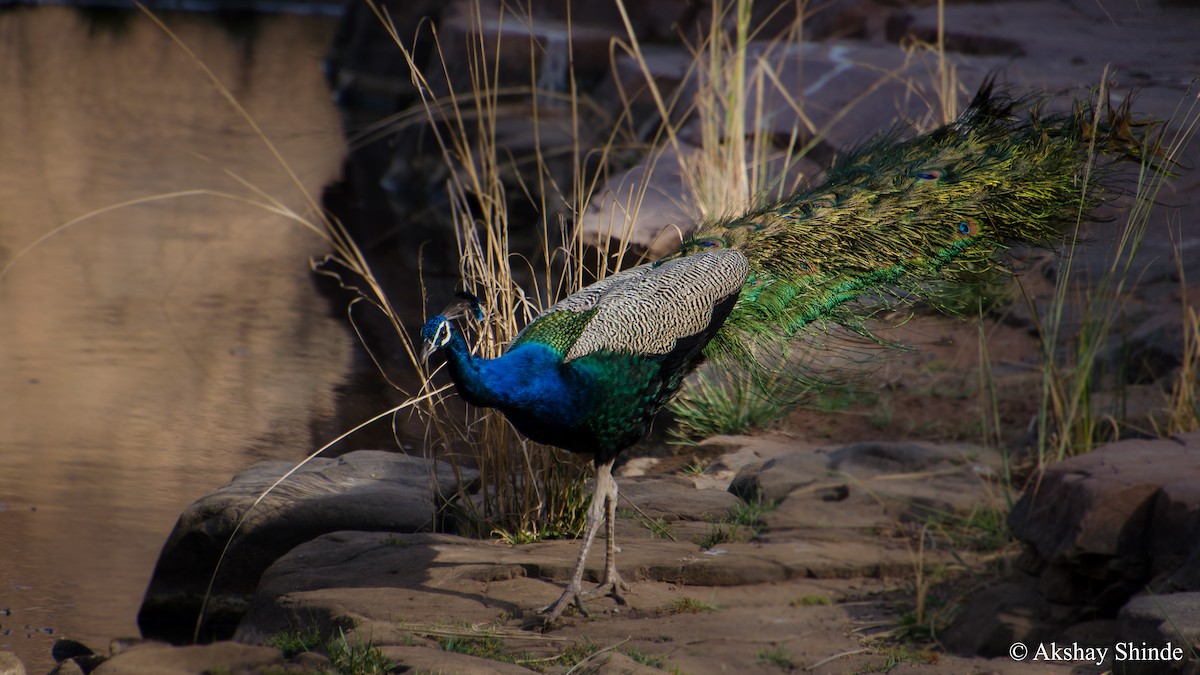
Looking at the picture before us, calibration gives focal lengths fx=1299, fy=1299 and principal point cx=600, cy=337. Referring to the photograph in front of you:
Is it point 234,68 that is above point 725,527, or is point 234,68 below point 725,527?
above

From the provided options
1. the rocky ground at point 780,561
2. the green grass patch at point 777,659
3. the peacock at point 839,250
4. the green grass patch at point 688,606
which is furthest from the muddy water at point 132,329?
the green grass patch at point 777,659

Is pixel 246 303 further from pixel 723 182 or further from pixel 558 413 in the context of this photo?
pixel 558 413

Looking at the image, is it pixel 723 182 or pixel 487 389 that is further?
pixel 723 182

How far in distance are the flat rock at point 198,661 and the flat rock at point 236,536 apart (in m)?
1.31

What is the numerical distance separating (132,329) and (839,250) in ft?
17.7

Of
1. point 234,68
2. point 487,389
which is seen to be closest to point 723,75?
point 487,389

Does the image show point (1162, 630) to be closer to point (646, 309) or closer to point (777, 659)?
point (777, 659)

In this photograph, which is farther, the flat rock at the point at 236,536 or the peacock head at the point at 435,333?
the flat rock at the point at 236,536

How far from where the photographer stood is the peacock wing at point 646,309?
3.89m

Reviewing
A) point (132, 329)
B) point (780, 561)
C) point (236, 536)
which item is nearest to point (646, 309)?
point (780, 561)

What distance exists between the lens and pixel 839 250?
14.7ft

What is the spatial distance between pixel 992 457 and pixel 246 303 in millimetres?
5385

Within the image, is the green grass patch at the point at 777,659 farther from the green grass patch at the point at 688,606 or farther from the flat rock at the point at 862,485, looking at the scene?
the flat rock at the point at 862,485

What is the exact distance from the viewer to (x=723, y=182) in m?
7.22
